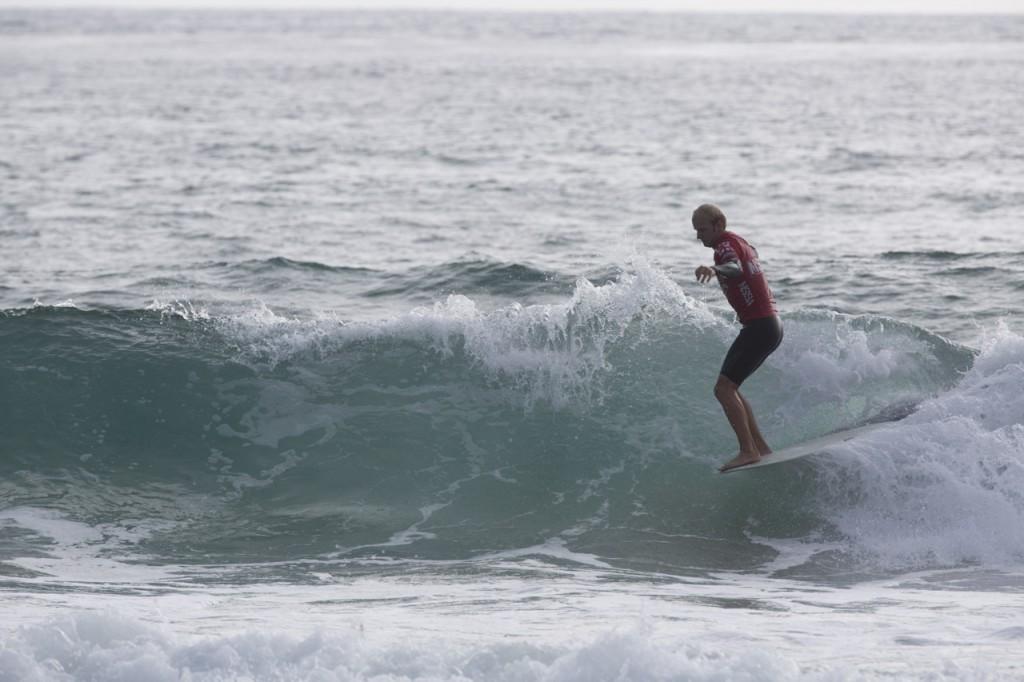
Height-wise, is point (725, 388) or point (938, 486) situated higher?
point (725, 388)

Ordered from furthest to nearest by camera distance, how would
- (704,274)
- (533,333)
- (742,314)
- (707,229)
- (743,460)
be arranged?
1. (533,333)
2. (743,460)
3. (742,314)
4. (707,229)
5. (704,274)

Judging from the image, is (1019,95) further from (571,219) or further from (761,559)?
(761,559)

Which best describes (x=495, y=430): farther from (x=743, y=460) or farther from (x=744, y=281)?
(x=744, y=281)

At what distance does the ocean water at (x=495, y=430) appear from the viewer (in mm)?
6457

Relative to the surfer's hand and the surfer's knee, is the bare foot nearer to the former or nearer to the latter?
the surfer's knee

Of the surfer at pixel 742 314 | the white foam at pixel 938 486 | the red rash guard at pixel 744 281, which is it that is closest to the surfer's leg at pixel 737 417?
the surfer at pixel 742 314

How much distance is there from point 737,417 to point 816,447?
36.6 inches

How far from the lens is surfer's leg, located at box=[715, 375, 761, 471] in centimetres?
844

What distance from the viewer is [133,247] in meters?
16.9

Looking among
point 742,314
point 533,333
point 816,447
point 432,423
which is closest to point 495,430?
point 432,423

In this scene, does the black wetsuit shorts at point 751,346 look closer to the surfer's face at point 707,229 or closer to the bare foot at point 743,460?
the bare foot at point 743,460

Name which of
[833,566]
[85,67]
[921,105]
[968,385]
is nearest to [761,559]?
[833,566]

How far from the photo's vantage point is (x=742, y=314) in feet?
27.5

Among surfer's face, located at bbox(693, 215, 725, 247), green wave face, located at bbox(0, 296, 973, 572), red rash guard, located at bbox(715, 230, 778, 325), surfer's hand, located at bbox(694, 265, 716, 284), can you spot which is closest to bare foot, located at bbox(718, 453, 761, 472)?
green wave face, located at bbox(0, 296, 973, 572)
